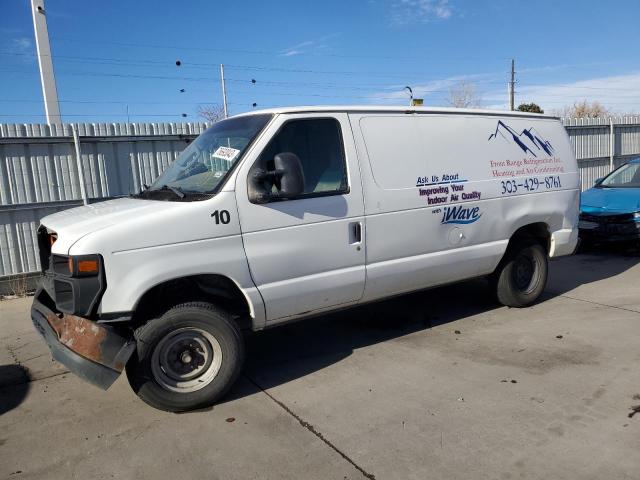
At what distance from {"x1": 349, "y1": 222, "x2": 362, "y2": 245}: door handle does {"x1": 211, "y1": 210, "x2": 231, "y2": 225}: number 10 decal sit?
1091 millimetres

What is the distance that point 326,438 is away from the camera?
3.39 meters

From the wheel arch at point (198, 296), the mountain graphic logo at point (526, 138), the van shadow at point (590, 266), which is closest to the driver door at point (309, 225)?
the wheel arch at point (198, 296)

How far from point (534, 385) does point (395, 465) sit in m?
1.55

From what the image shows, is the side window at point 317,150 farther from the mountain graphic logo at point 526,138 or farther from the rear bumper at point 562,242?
the rear bumper at point 562,242

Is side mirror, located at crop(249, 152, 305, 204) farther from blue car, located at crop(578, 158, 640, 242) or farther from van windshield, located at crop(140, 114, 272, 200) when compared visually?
blue car, located at crop(578, 158, 640, 242)

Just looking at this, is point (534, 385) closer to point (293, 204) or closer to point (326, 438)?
point (326, 438)

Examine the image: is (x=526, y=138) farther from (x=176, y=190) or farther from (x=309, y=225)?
(x=176, y=190)

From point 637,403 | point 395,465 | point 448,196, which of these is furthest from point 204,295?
point 637,403

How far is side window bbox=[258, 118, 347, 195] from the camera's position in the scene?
4.14 m

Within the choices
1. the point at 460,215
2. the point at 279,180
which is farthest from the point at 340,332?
the point at 279,180

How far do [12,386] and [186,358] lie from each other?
74.7 inches

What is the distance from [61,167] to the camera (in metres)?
8.09

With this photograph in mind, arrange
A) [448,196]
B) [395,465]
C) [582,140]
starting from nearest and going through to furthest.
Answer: [395,465], [448,196], [582,140]

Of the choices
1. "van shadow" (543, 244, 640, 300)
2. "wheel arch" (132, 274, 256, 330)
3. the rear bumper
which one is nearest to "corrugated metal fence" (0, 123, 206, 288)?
"wheel arch" (132, 274, 256, 330)
